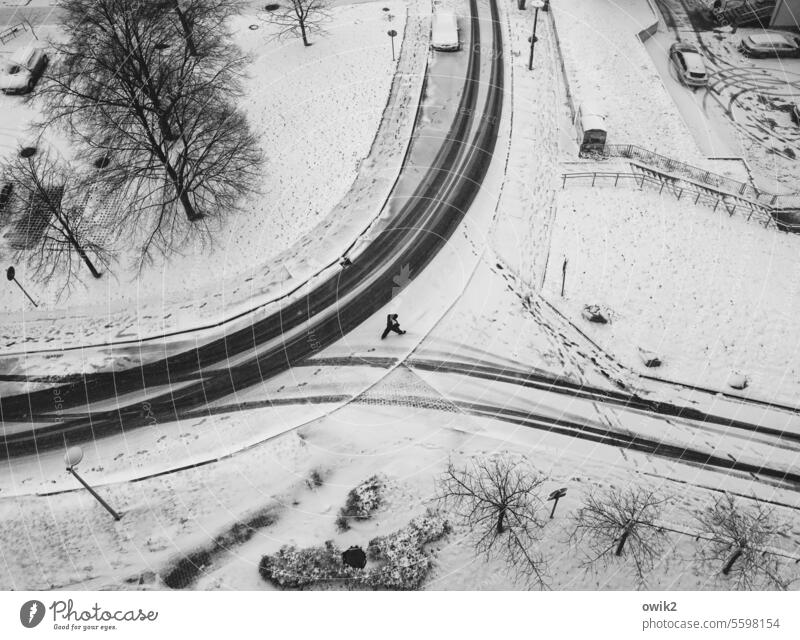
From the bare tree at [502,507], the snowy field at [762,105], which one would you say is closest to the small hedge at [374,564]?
the bare tree at [502,507]

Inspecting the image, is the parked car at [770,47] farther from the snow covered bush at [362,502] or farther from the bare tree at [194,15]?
the snow covered bush at [362,502]

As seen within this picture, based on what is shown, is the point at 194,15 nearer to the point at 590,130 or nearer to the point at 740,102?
the point at 590,130

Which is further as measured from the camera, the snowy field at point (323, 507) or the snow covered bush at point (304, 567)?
the snowy field at point (323, 507)

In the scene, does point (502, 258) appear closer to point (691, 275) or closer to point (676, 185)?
point (691, 275)

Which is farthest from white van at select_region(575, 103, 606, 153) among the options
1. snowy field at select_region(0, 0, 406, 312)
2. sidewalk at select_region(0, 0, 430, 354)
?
snowy field at select_region(0, 0, 406, 312)

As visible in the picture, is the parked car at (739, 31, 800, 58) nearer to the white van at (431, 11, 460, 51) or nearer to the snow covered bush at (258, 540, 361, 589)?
the white van at (431, 11, 460, 51)

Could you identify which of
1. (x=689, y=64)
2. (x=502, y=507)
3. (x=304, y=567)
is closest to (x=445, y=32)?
(x=689, y=64)

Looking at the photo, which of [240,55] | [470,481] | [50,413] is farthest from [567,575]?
[240,55]
